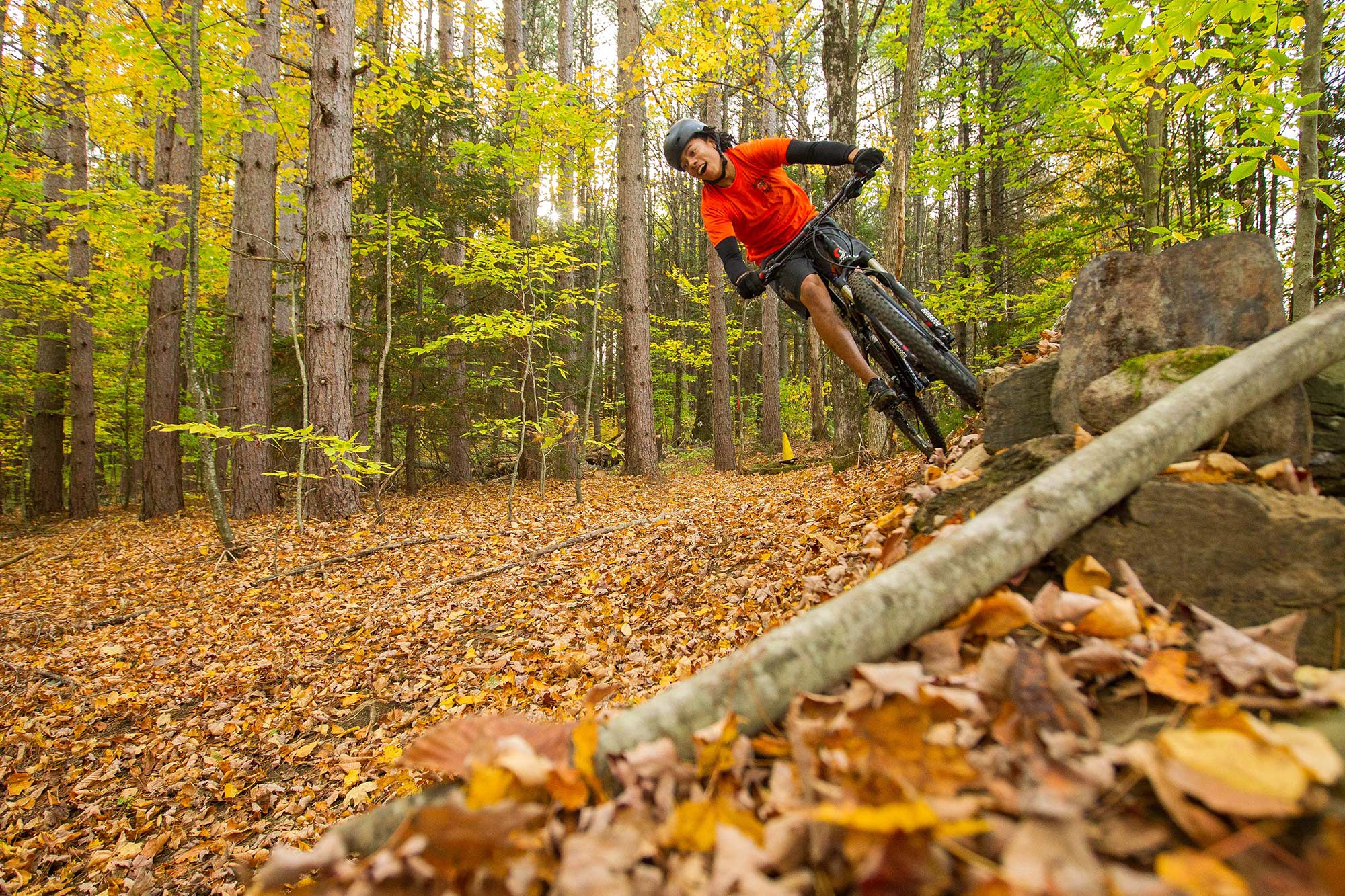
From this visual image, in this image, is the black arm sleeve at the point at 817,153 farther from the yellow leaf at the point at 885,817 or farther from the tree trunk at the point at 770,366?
the tree trunk at the point at 770,366

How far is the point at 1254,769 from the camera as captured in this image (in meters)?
0.78

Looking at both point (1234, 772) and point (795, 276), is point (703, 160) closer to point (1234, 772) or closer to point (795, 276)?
point (795, 276)

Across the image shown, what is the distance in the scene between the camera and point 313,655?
14.5 feet

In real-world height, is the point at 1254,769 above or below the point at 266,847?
above

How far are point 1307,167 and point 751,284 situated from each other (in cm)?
391

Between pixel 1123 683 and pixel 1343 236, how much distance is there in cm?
876

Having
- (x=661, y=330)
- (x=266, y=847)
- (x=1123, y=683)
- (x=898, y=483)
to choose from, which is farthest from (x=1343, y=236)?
(x=661, y=330)

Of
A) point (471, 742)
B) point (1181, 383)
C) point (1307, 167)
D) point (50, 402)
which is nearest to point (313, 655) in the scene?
point (471, 742)

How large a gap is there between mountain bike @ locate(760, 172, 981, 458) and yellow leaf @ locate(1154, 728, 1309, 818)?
285 cm

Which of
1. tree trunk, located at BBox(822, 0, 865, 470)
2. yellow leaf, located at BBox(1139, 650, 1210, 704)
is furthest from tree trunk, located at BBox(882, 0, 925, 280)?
yellow leaf, located at BBox(1139, 650, 1210, 704)

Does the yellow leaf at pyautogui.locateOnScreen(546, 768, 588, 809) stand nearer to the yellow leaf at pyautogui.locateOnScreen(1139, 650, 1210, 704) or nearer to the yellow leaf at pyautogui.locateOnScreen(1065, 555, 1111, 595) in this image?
the yellow leaf at pyautogui.locateOnScreen(1139, 650, 1210, 704)

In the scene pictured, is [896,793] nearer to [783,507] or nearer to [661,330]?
[783,507]

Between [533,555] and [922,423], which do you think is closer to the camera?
[922,423]

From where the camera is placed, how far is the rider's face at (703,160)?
3.69 meters
